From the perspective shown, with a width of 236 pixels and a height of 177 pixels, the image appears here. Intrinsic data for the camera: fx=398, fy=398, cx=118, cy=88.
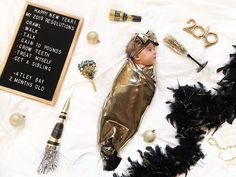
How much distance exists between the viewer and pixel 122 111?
5.00 ft

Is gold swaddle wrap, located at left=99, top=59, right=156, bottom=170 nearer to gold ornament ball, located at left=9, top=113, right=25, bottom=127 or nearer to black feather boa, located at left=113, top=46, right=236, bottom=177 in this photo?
black feather boa, located at left=113, top=46, right=236, bottom=177

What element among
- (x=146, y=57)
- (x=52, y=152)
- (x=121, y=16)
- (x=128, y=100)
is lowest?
(x=52, y=152)

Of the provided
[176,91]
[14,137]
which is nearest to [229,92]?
[176,91]

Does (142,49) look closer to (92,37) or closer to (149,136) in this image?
(92,37)

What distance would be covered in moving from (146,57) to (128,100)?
0.59 ft

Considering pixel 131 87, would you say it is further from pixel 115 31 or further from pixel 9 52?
pixel 9 52

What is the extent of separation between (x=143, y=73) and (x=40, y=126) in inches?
17.7

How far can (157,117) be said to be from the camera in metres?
1.56

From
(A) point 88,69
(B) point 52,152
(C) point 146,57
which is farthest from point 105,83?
(B) point 52,152

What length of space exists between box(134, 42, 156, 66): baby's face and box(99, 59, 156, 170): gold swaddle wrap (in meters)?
0.03

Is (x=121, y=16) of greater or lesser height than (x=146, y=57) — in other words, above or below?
above

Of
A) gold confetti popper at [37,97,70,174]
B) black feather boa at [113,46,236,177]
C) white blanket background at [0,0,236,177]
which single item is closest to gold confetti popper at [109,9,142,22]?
white blanket background at [0,0,236,177]

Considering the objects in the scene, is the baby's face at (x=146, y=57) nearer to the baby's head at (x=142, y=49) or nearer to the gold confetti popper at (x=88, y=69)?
the baby's head at (x=142, y=49)

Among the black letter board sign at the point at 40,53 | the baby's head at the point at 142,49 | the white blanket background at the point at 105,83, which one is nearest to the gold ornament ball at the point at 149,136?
the white blanket background at the point at 105,83
